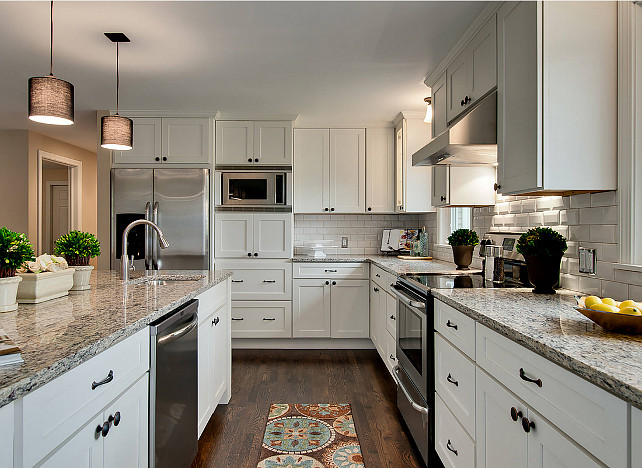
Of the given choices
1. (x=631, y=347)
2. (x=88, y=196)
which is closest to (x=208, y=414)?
(x=631, y=347)

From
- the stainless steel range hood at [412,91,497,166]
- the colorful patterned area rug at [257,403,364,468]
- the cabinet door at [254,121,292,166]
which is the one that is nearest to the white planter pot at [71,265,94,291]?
the colorful patterned area rug at [257,403,364,468]

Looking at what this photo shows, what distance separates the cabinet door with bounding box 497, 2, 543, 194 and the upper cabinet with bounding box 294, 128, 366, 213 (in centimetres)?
257

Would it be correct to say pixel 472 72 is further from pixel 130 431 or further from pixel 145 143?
pixel 145 143

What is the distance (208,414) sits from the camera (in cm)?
242

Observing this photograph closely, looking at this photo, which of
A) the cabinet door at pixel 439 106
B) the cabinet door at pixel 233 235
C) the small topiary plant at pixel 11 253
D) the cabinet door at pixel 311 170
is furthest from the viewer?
the cabinet door at pixel 311 170

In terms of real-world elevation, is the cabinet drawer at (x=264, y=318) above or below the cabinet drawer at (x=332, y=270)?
below

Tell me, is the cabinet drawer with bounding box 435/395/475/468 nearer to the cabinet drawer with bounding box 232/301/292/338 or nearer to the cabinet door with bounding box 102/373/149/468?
the cabinet door with bounding box 102/373/149/468

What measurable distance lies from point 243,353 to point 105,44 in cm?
290

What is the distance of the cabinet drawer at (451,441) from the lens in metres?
1.71

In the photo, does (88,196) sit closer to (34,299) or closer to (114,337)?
(34,299)

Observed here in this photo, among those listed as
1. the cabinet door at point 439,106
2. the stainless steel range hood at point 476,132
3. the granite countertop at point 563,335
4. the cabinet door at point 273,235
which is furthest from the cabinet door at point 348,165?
the granite countertop at point 563,335

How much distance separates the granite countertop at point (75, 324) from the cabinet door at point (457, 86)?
1.88m

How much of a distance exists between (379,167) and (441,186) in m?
1.51

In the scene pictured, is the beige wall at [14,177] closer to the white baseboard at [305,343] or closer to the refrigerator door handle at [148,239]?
the refrigerator door handle at [148,239]
